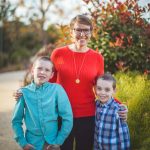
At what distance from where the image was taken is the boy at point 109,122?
3984 millimetres

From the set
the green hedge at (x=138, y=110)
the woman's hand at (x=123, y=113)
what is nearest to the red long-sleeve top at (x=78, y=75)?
the woman's hand at (x=123, y=113)

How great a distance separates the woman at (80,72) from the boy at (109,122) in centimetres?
9

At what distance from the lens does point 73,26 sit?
402 cm

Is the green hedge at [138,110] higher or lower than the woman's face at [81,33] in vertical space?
lower

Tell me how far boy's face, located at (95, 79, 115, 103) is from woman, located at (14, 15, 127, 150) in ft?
0.29

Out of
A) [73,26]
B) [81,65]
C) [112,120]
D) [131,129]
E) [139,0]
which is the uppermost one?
[139,0]

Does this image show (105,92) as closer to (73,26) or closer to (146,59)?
(73,26)

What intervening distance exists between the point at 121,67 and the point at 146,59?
0.48 m

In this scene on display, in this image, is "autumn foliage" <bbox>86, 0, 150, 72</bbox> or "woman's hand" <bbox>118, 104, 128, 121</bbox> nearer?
"woman's hand" <bbox>118, 104, 128, 121</bbox>

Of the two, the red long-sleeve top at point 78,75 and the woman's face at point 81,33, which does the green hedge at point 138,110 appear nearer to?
the red long-sleeve top at point 78,75

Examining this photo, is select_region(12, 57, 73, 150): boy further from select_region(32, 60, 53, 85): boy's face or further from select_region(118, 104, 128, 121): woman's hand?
select_region(118, 104, 128, 121): woman's hand

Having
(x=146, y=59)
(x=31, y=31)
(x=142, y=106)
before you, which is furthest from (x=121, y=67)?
(x=31, y=31)

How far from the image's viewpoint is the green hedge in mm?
4910

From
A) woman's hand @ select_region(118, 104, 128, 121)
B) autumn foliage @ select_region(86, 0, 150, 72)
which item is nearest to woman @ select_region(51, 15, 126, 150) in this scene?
woman's hand @ select_region(118, 104, 128, 121)
